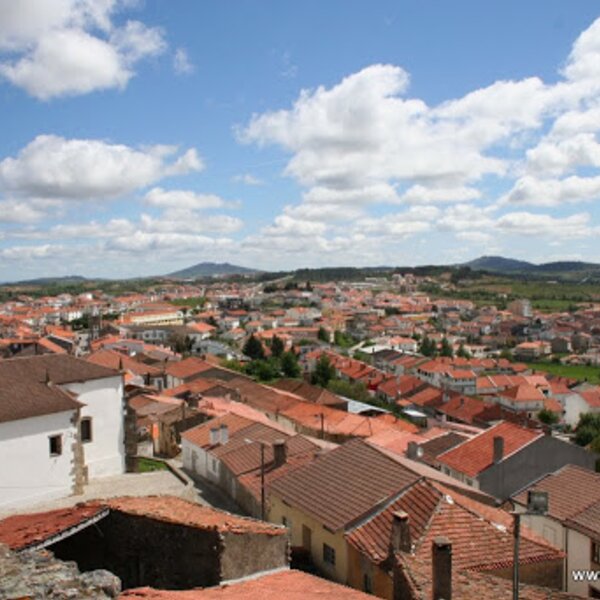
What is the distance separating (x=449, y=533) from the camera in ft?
44.0

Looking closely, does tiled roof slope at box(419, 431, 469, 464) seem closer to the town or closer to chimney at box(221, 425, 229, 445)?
the town

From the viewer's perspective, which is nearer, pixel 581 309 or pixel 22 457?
pixel 22 457

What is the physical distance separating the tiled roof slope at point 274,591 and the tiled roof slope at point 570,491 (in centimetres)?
1215

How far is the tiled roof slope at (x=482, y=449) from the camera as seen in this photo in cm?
2858

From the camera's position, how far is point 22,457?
19.9 metres

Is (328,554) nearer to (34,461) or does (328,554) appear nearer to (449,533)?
(449,533)

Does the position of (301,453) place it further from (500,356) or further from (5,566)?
(500,356)

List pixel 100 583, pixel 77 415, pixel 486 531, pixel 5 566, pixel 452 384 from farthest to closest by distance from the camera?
pixel 452 384
pixel 77 415
pixel 486 531
pixel 5 566
pixel 100 583

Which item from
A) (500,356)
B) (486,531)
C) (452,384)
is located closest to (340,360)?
(452,384)

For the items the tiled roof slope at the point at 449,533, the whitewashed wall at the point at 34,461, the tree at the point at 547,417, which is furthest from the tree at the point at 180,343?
the tiled roof slope at the point at 449,533

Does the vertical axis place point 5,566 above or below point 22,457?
above

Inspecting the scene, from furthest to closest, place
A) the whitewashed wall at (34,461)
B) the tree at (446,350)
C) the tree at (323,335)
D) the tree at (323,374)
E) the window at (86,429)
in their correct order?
1. the tree at (323,335)
2. the tree at (446,350)
3. the tree at (323,374)
4. the window at (86,429)
5. the whitewashed wall at (34,461)

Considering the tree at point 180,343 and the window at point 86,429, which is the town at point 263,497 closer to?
the window at point 86,429

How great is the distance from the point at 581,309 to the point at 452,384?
10178 centimetres
